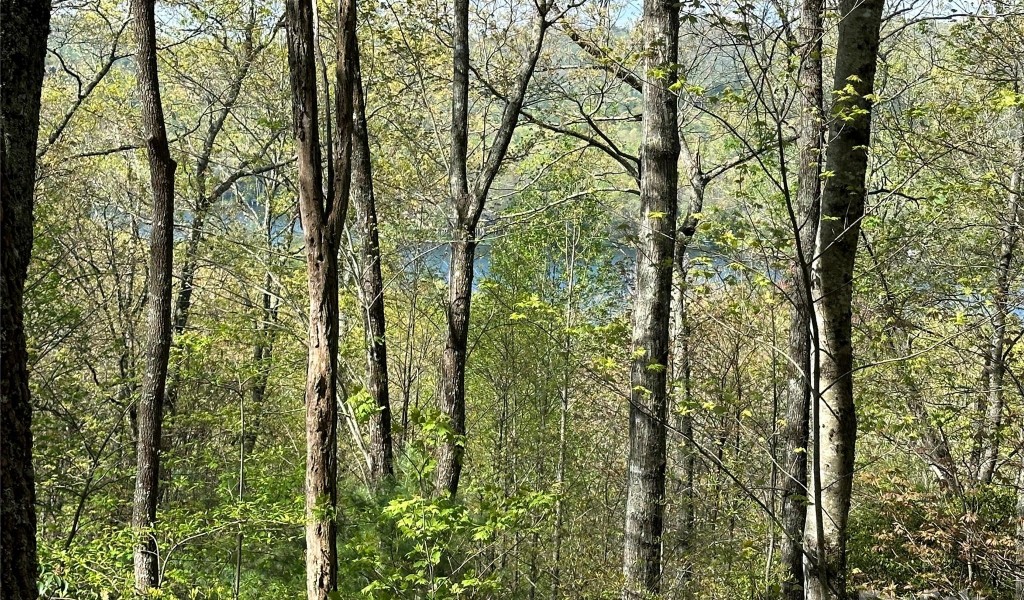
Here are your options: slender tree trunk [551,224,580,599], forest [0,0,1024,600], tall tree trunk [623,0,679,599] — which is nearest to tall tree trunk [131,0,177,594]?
forest [0,0,1024,600]

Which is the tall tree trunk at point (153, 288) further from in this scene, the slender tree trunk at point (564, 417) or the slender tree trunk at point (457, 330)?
the slender tree trunk at point (564, 417)

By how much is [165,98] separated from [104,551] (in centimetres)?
978

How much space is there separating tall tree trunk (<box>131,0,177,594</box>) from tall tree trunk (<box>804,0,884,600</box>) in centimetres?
448

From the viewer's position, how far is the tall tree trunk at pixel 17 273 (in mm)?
2012

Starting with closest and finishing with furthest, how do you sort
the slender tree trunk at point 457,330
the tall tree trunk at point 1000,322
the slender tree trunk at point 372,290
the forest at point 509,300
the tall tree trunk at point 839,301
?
the tall tree trunk at point 839,301
the forest at point 509,300
the tall tree trunk at point 1000,322
the slender tree trunk at point 457,330
the slender tree trunk at point 372,290

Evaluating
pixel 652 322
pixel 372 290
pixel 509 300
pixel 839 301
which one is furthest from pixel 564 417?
pixel 839 301

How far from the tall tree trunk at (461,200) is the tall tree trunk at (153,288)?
2384 millimetres

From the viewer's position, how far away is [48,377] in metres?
8.37

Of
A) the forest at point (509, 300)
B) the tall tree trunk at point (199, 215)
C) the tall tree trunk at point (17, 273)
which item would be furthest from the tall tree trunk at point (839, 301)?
the tall tree trunk at point (199, 215)

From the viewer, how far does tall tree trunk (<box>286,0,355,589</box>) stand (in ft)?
14.0

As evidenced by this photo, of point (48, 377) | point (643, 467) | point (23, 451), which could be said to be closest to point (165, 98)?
point (48, 377)

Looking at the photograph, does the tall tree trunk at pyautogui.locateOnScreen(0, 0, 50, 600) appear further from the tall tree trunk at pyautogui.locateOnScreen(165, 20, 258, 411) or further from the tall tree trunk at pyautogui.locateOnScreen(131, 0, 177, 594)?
the tall tree trunk at pyautogui.locateOnScreen(165, 20, 258, 411)

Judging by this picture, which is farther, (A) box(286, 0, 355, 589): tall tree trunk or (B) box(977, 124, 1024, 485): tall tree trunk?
(B) box(977, 124, 1024, 485): tall tree trunk

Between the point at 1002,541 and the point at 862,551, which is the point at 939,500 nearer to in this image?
the point at 1002,541
